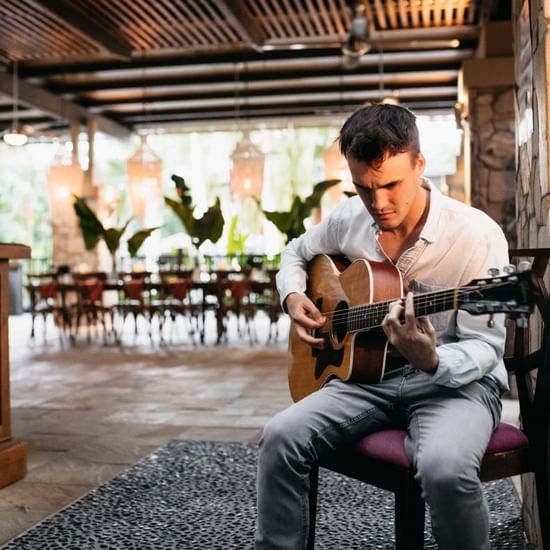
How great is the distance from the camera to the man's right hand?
6.50 ft

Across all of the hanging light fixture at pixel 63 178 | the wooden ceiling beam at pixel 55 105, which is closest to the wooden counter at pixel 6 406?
the hanging light fixture at pixel 63 178

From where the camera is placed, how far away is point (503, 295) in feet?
4.70

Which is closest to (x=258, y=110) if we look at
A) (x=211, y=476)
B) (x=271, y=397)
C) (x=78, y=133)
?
(x=78, y=133)

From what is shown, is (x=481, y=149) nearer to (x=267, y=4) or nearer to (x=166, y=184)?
(x=267, y=4)

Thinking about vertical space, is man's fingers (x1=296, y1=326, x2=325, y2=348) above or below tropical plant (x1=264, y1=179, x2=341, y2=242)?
below

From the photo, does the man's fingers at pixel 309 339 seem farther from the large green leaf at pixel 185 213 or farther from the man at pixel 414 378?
the large green leaf at pixel 185 213

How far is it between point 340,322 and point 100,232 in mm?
7857

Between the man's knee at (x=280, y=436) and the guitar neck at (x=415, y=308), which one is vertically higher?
the guitar neck at (x=415, y=308)

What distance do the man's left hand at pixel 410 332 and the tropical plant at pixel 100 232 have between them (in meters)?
7.70

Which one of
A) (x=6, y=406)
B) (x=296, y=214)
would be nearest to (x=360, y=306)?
(x=6, y=406)

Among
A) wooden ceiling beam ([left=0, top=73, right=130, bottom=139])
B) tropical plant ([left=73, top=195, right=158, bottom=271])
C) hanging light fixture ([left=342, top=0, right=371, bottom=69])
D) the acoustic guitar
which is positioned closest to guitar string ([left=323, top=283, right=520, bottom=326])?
the acoustic guitar

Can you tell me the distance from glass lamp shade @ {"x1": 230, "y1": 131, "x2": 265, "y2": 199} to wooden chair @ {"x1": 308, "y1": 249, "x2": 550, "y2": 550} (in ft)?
24.2

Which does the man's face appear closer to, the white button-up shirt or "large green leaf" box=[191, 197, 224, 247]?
the white button-up shirt

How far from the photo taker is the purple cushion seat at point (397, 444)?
1.61 meters
